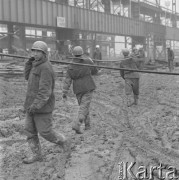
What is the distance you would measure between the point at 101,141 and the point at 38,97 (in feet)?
6.32

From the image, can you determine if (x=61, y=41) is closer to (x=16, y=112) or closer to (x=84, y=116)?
(x=16, y=112)

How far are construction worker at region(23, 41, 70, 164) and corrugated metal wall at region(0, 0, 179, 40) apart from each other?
1730 centimetres

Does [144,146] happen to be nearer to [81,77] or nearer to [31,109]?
[81,77]

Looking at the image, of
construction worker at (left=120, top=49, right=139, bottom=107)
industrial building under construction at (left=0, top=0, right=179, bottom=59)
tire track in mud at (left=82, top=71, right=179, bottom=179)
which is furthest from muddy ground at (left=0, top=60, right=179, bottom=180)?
industrial building under construction at (left=0, top=0, right=179, bottom=59)

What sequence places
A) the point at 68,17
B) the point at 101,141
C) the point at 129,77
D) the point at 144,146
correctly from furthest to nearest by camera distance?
the point at 68,17 → the point at 129,77 → the point at 101,141 → the point at 144,146

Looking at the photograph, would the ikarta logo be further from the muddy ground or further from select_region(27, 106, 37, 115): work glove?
select_region(27, 106, 37, 115): work glove

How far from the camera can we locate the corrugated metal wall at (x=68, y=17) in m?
21.6

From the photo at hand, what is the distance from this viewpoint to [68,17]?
26.0 metres

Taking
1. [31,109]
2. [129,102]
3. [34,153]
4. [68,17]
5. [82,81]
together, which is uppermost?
[68,17]

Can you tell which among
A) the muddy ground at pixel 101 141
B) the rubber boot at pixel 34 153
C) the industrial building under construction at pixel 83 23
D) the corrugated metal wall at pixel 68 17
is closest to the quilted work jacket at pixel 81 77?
the muddy ground at pixel 101 141

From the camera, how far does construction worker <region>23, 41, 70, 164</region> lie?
4.57 m

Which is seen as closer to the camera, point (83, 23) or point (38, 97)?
point (38, 97)

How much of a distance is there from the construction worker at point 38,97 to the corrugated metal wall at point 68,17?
17297mm

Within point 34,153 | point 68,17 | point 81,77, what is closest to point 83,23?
point 68,17
